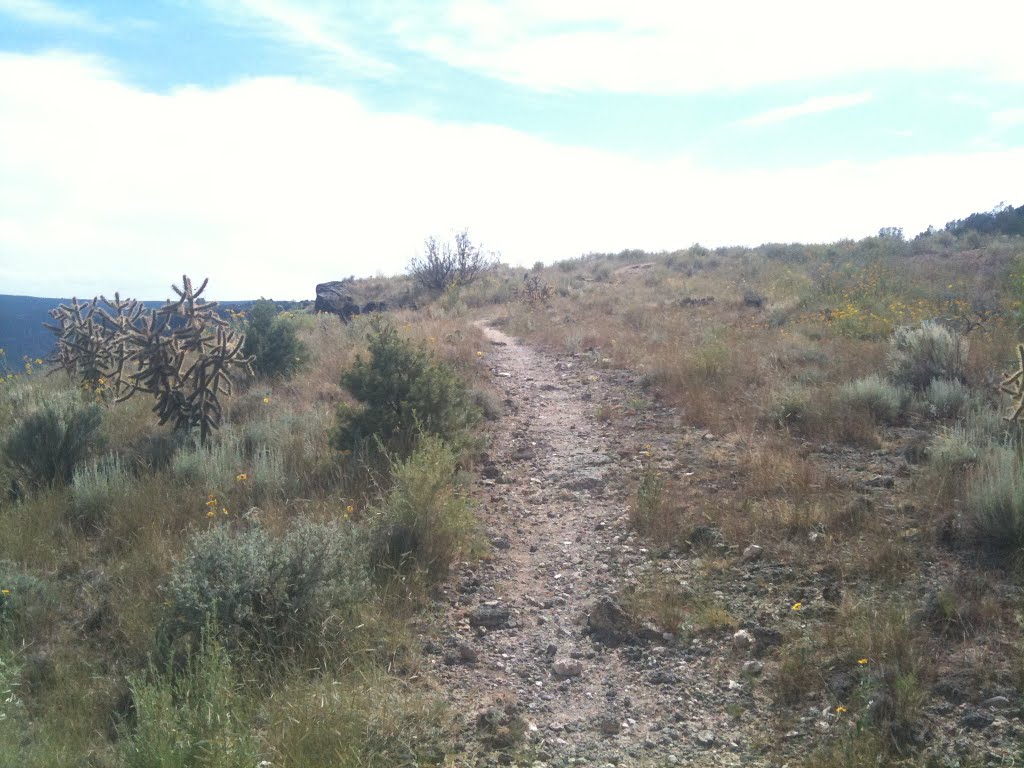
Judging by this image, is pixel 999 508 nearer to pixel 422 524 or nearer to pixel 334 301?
pixel 422 524

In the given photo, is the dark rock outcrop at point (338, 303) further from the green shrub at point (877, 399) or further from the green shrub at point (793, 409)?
the green shrub at point (877, 399)

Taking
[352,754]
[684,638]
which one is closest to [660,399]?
[684,638]

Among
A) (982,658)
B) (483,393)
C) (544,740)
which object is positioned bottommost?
(544,740)

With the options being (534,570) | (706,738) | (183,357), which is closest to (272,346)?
(183,357)

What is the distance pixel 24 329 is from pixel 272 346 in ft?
18.9

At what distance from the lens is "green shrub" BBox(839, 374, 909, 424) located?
734cm

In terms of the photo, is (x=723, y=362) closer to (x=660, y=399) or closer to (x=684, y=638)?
(x=660, y=399)

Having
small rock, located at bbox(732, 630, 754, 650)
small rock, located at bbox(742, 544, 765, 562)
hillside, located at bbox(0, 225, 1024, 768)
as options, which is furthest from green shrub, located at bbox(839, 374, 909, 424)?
small rock, located at bbox(732, 630, 754, 650)

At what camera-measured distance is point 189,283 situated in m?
8.28

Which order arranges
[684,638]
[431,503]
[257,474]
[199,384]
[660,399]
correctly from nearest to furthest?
[684,638] < [431,503] < [257,474] < [199,384] < [660,399]

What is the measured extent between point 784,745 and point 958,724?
2.56 feet

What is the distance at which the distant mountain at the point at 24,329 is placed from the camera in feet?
37.1

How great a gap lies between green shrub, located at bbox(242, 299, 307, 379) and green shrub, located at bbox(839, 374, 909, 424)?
7941 mm

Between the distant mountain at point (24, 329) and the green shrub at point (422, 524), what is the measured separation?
6.47 metres
